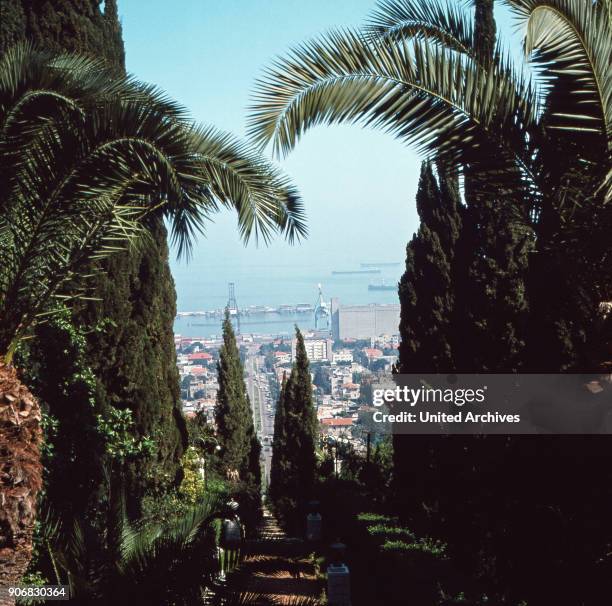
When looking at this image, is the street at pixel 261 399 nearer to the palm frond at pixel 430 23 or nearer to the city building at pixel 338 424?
the city building at pixel 338 424

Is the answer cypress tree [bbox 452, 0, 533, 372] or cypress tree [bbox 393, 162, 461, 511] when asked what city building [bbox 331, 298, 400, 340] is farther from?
cypress tree [bbox 452, 0, 533, 372]

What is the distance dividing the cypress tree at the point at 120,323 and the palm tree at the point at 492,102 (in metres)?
4.40

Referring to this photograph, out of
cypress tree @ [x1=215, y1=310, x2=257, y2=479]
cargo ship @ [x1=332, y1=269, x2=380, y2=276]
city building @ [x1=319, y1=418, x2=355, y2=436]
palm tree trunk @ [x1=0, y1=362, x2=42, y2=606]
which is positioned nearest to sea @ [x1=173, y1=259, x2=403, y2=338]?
cargo ship @ [x1=332, y1=269, x2=380, y2=276]

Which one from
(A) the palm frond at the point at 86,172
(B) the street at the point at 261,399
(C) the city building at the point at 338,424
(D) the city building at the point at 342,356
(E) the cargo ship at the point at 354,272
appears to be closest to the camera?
(A) the palm frond at the point at 86,172

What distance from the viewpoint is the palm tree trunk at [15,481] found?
4594 mm

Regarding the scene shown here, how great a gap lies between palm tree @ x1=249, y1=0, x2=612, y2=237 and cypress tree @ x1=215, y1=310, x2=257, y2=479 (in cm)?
1931

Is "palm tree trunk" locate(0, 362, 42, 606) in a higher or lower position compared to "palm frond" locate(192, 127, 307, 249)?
lower

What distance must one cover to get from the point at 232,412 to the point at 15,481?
1935cm

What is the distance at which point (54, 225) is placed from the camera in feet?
18.2

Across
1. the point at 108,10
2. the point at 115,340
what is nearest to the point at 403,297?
the point at 115,340

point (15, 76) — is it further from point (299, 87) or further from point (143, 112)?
point (299, 87)

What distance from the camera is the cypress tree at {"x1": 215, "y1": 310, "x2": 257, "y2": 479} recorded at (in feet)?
76.9

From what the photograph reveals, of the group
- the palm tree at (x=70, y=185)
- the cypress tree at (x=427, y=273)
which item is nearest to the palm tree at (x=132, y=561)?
the palm tree at (x=70, y=185)

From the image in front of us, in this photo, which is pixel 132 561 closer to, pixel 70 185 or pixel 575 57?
pixel 70 185
